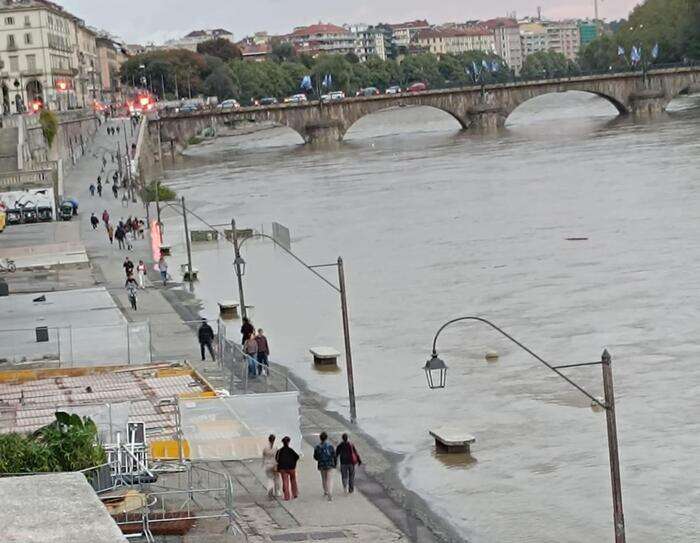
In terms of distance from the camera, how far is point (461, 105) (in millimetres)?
134000

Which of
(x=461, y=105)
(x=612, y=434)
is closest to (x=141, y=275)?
(x=612, y=434)

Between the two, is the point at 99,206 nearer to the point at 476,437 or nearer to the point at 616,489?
the point at 476,437

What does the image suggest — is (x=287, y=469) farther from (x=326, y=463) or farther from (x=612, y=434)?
(x=612, y=434)

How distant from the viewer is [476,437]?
2683cm

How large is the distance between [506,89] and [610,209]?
239 ft

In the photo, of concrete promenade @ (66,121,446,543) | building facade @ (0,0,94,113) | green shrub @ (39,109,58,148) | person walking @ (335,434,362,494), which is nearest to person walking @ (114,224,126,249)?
concrete promenade @ (66,121,446,543)

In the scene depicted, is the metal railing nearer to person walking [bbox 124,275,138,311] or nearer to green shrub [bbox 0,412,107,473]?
green shrub [bbox 0,412,107,473]

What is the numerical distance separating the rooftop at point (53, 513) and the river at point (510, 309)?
12.2m

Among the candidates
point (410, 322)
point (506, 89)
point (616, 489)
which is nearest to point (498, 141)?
point (506, 89)

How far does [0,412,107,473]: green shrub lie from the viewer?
2003 cm

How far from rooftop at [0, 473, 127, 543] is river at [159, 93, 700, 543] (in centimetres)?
1225

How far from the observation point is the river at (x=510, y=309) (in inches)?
935

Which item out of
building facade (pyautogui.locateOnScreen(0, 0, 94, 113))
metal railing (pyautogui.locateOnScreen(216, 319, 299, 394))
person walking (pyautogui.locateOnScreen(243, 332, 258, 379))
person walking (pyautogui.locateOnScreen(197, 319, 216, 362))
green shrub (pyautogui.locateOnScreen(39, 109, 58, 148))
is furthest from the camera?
building facade (pyautogui.locateOnScreen(0, 0, 94, 113))

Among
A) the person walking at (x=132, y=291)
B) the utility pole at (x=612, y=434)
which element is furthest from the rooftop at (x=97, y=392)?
the person walking at (x=132, y=291)
